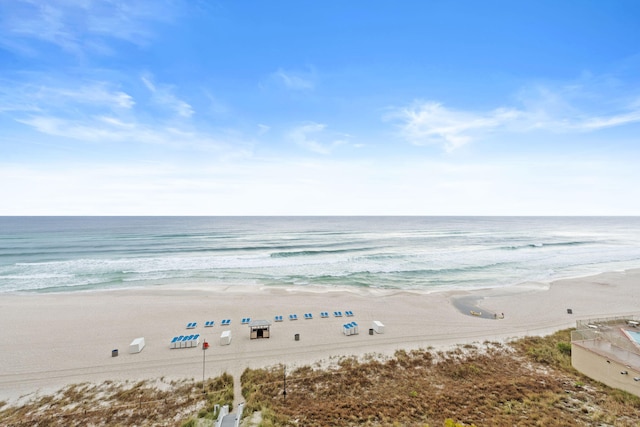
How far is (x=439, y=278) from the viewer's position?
35.4 m

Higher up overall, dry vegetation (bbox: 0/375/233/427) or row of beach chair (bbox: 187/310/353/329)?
row of beach chair (bbox: 187/310/353/329)

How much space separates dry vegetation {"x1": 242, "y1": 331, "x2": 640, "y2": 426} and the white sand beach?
1.94 metres

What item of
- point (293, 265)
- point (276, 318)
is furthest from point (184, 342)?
point (293, 265)

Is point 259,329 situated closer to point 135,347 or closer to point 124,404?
point 135,347

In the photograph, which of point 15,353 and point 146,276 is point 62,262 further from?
point 15,353

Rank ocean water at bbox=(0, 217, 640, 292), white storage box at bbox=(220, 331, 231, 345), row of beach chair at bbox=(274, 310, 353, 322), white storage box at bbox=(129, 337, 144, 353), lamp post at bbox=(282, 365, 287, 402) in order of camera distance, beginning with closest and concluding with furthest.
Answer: lamp post at bbox=(282, 365, 287, 402) < white storage box at bbox=(129, 337, 144, 353) < white storage box at bbox=(220, 331, 231, 345) < row of beach chair at bbox=(274, 310, 353, 322) < ocean water at bbox=(0, 217, 640, 292)

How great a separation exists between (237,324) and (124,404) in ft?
29.9

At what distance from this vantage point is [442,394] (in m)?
12.4

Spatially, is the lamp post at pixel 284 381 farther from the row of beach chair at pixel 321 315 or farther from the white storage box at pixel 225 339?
the row of beach chair at pixel 321 315

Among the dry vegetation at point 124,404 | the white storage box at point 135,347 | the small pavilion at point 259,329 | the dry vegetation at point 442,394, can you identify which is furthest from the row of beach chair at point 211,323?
the dry vegetation at point 442,394

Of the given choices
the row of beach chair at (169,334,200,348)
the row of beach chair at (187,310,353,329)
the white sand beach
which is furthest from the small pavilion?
the row of beach chair at (169,334,200,348)

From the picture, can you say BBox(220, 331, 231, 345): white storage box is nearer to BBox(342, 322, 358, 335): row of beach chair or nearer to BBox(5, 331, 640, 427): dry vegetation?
BBox(5, 331, 640, 427): dry vegetation

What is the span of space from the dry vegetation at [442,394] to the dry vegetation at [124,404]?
1666 mm

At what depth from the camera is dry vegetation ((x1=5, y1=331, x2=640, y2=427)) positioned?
35.6 feet
